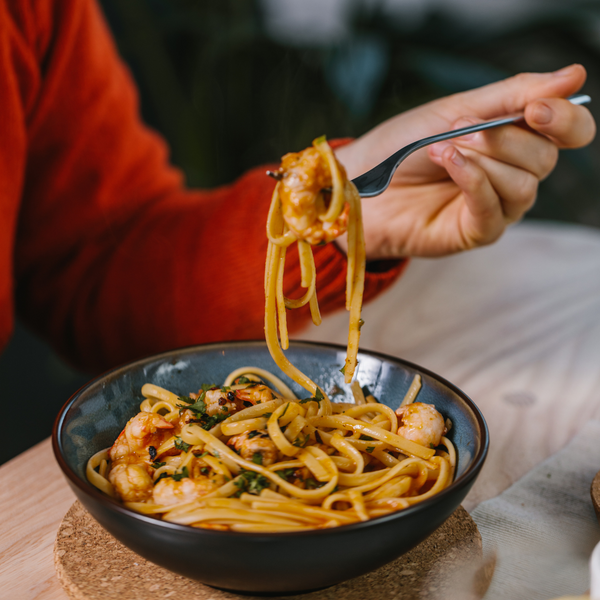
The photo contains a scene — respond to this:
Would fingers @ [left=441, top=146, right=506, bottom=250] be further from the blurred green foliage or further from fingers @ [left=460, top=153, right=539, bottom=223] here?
the blurred green foliage

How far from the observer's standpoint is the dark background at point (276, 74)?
106 inches

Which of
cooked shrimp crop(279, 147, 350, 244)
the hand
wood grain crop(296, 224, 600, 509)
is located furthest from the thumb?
wood grain crop(296, 224, 600, 509)

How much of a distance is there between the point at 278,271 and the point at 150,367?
27 centimetres

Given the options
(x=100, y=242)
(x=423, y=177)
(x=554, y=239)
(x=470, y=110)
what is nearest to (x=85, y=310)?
(x=100, y=242)

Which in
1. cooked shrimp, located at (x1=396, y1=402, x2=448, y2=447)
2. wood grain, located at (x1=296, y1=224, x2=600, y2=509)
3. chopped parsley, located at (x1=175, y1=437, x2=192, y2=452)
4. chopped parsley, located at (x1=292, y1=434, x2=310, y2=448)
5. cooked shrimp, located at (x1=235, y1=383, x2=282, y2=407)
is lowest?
wood grain, located at (x1=296, y1=224, x2=600, y2=509)

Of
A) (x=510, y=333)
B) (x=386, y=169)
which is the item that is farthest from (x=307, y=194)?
(x=510, y=333)

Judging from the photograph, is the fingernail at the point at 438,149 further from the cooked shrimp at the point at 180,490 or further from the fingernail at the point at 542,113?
the cooked shrimp at the point at 180,490

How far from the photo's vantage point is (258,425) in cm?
90

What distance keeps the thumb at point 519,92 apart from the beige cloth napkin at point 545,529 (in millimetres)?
660

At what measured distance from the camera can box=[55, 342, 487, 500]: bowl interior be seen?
85 cm

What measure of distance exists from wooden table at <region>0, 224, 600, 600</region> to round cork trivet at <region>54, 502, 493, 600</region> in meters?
0.05

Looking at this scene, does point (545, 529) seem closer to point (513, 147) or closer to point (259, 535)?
point (259, 535)

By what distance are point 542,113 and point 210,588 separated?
0.94 meters

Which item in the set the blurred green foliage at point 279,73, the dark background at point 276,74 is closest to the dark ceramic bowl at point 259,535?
the dark background at point 276,74
